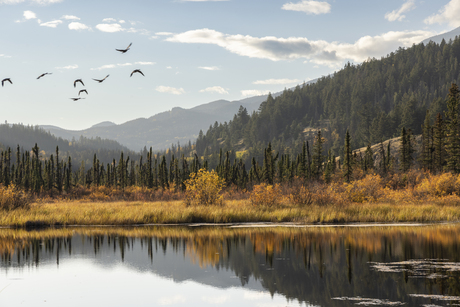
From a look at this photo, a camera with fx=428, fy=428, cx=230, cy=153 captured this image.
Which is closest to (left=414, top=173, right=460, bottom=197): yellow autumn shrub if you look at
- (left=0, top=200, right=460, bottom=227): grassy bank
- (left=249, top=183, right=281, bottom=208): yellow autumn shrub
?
(left=0, top=200, right=460, bottom=227): grassy bank

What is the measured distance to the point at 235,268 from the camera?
1694 cm

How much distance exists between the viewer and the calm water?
12.8 meters

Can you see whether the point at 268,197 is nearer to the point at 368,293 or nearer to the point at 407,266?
the point at 407,266

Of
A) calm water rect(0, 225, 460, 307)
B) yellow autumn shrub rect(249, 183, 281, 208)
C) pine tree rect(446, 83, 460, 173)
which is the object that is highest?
pine tree rect(446, 83, 460, 173)

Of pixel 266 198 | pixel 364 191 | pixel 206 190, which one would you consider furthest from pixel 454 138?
pixel 206 190

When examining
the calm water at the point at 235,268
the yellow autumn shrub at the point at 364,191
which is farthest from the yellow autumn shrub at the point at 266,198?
the calm water at the point at 235,268

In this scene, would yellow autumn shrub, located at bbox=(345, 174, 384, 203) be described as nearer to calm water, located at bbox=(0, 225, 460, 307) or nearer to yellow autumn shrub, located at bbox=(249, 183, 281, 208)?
yellow autumn shrub, located at bbox=(249, 183, 281, 208)

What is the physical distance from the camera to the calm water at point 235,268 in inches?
504

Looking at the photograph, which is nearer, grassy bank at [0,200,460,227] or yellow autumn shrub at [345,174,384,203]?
grassy bank at [0,200,460,227]

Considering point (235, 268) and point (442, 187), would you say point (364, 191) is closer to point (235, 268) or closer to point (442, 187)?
point (442, 187)

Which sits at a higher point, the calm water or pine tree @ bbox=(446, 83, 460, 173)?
pine tree @ bbox=(446, 83, 460, 173)

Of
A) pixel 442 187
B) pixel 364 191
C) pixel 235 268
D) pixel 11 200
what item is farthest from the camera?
pixel 442 187

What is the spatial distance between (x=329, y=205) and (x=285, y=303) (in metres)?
24.3

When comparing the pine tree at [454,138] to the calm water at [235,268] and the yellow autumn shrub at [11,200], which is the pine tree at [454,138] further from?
the yellow autumn shrub at [11,200]
